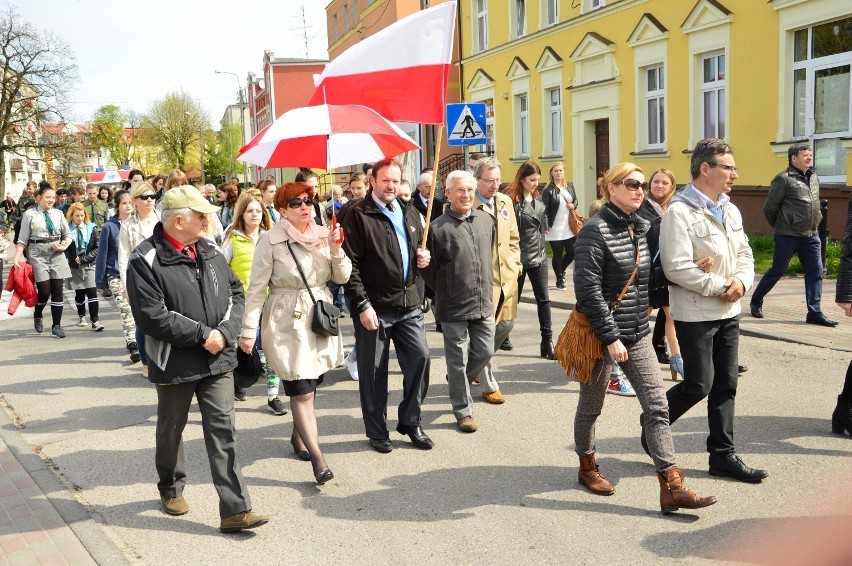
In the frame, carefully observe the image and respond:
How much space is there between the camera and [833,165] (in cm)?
1502

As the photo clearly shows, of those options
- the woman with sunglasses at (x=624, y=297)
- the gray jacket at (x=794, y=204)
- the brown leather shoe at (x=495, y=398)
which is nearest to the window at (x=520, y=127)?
the gray jacket at (x=794, y=204)

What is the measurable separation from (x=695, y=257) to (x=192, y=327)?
9.01ft

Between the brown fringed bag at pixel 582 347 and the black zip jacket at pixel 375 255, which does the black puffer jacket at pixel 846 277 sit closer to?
the brown fringed bag at pixel 582 347

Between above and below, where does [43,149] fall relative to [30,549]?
above

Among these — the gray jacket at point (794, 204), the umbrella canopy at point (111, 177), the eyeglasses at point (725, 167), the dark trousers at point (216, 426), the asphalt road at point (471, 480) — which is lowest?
the asphalt road at point (471, 480)

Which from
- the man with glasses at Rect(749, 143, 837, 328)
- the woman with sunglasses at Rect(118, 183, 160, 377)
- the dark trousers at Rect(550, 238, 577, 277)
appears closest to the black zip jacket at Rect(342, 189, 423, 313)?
the woman with sunglasses at Rect(118, 183, 160, 377)

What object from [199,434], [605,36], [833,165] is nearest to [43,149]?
[605,36]

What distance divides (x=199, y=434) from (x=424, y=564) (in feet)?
9.72

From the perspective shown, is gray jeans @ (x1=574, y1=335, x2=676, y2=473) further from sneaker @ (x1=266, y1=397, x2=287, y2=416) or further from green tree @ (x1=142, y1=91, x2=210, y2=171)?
green tree @ (x1=142, y1=91, x2=210, y2=171)

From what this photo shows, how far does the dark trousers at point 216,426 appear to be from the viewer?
176 inches

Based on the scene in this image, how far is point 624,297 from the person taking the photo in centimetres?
469

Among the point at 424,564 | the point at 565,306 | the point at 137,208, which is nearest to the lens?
the point at 424,564

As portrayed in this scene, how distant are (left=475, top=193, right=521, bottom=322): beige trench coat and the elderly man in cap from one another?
2.81 meters

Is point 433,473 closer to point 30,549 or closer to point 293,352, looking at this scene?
point 293,352
